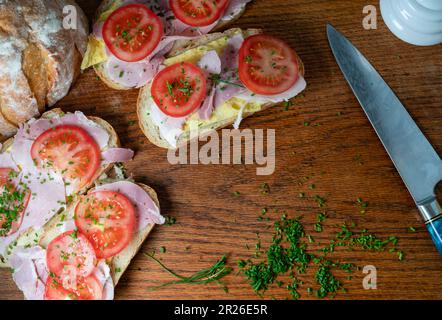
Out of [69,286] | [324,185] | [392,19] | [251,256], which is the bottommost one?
[69,286]

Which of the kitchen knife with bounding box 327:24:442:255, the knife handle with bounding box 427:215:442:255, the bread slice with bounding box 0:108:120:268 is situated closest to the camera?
the knife handle with bounding box 427:215:442:255

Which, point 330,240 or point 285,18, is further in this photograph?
point 285,18

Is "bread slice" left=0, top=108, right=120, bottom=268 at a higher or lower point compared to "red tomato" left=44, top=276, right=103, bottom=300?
higher

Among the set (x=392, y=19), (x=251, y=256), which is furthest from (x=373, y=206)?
(x=392, y=19)

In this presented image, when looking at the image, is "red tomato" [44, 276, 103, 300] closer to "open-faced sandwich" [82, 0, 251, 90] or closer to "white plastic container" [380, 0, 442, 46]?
"open-faced sandwich" [82, 0, 251, 90]

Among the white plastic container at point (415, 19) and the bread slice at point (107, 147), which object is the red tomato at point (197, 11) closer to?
the bread slice at point (107, 147)

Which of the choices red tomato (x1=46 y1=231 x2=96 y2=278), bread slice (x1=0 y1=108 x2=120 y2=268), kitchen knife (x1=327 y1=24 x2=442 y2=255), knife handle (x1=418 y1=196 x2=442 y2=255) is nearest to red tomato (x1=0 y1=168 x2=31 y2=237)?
bread slice (x1=0 y1=108 x2=120 y2=268)

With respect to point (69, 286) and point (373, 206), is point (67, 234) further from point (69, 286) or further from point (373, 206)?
point (373, 206)

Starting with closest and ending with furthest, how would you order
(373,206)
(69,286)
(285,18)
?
(69,286) < (373,206) < (285,18)
